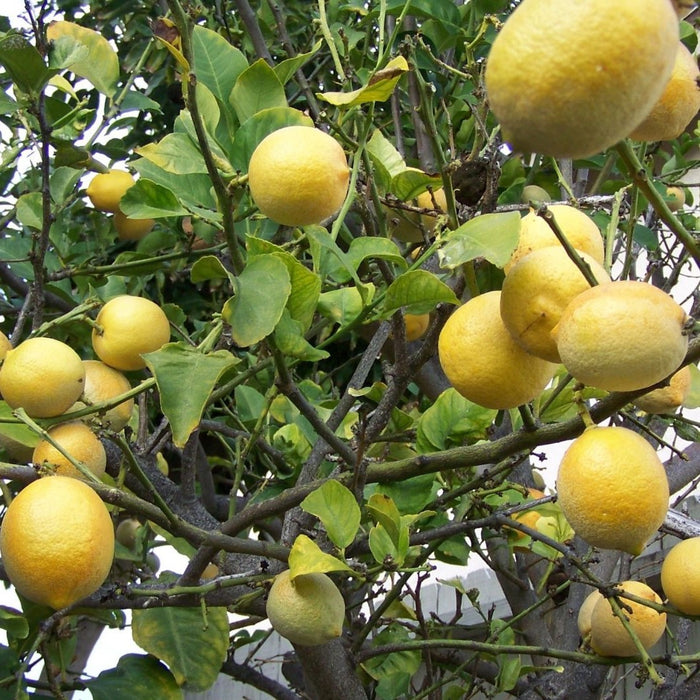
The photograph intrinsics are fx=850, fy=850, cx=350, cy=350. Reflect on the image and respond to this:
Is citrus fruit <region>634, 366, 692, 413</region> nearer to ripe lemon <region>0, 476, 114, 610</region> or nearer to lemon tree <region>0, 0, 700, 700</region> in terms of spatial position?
lemon tree <region>0, 0, 700, 700</region>

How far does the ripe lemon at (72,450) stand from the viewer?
38.4 inches

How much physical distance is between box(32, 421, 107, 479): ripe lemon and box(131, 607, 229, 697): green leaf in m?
0.34

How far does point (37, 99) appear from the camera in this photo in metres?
1.21

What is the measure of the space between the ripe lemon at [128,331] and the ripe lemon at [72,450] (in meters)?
0.12

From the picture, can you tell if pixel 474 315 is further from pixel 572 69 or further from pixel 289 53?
pixel 289 53

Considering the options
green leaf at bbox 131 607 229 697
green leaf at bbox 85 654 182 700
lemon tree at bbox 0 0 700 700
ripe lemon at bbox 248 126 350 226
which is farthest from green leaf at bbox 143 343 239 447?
green leaf at bbox 85 654 182 700

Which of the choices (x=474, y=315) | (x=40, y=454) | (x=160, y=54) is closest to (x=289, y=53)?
(x=160, y=54)

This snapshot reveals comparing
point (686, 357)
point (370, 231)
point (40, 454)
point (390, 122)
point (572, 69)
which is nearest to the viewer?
point (572, 69)

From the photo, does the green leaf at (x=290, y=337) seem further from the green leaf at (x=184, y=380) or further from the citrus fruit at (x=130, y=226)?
the citrus fruit at (x=130, y=226)

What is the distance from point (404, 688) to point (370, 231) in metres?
0.93

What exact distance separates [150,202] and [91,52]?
623mm

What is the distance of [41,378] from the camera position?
0.96 m

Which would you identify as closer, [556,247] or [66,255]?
[556,247]

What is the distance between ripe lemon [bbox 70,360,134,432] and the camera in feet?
3.52
